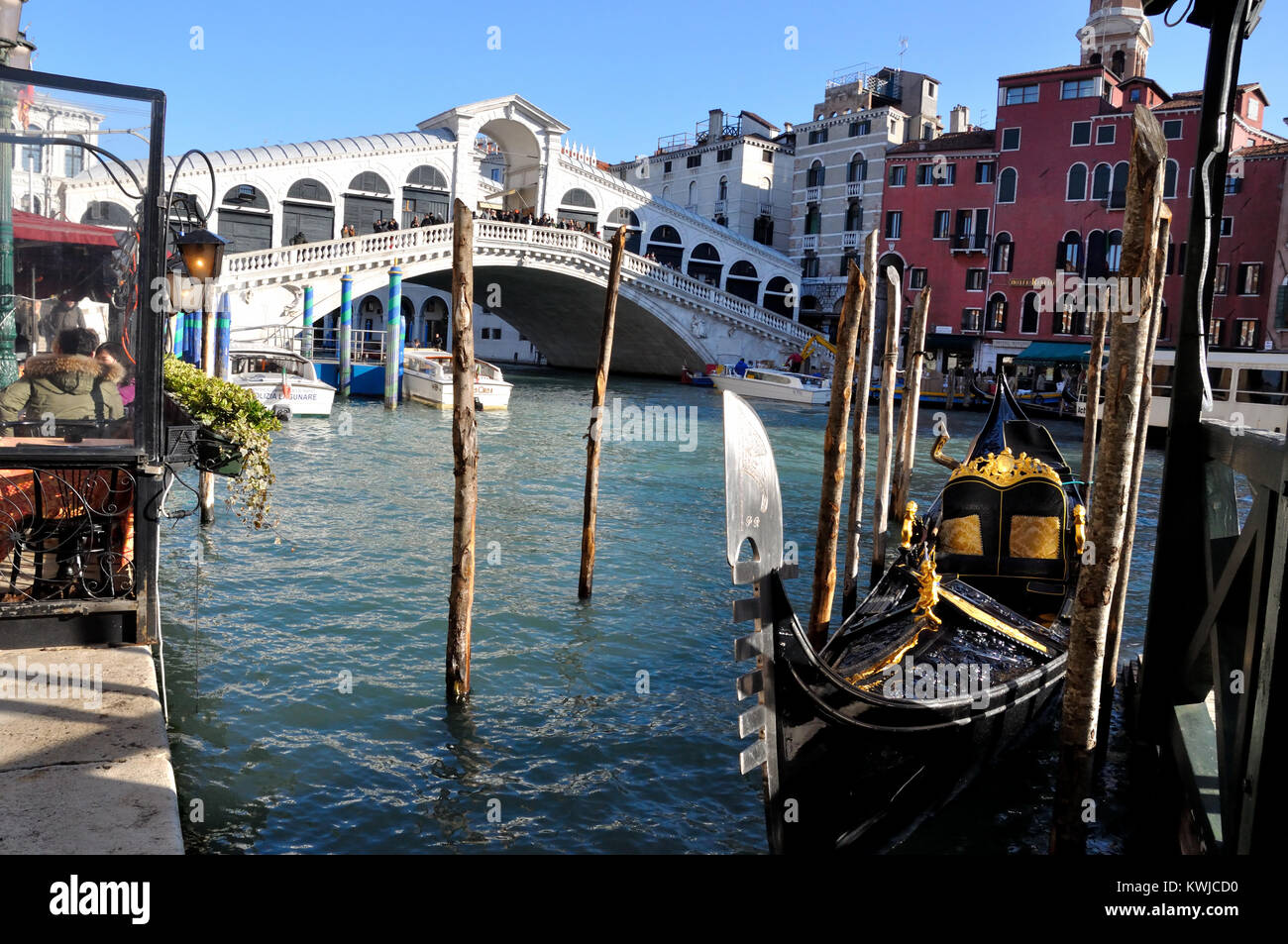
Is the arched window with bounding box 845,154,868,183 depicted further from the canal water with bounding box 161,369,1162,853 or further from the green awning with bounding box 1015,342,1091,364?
the canal water with bounding box 161,369,1162,853

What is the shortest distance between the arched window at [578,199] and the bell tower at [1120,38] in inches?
524

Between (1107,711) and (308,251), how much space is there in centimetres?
1811

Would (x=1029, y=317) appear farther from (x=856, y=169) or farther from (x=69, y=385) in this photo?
(x=69, y=385)

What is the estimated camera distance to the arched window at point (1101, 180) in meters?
24.4

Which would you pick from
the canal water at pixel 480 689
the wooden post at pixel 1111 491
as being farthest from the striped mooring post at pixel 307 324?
the wooden post at pixel 1111 491

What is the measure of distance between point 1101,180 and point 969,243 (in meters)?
3.40

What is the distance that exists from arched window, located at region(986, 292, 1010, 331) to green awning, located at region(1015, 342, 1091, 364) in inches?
48.8

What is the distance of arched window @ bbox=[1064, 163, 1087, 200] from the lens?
2459 cm

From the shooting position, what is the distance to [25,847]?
2320 mm

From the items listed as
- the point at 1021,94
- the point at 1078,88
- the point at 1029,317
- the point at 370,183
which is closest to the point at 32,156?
the point at 370,183

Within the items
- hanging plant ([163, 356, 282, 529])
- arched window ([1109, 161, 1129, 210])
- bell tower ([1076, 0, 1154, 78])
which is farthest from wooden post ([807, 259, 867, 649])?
bell tower ([1076, 0, 1154, 78])

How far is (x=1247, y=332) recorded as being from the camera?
22.1m
